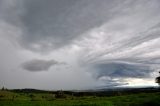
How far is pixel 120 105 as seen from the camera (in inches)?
2512

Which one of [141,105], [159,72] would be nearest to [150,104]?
[141,105]

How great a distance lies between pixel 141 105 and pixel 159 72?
9554 cm

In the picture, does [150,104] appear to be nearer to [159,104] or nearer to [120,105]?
[159,104]

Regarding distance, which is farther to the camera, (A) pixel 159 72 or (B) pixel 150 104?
(A) pixel 159 72

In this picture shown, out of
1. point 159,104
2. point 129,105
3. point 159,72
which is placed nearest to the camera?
point 159,104

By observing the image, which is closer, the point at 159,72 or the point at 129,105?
the point at 129,105

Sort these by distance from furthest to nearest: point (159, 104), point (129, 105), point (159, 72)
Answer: point (159, 72) < point (129, 105) < point (159, 104)

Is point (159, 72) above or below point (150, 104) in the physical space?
above

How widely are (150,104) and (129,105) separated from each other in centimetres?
529

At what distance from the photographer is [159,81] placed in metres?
153

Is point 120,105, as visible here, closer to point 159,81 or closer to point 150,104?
point 150,104

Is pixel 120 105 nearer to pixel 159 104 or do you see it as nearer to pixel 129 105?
pixel 129 105

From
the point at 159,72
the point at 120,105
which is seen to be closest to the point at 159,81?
the point at 159,72

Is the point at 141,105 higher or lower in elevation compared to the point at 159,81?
lower
